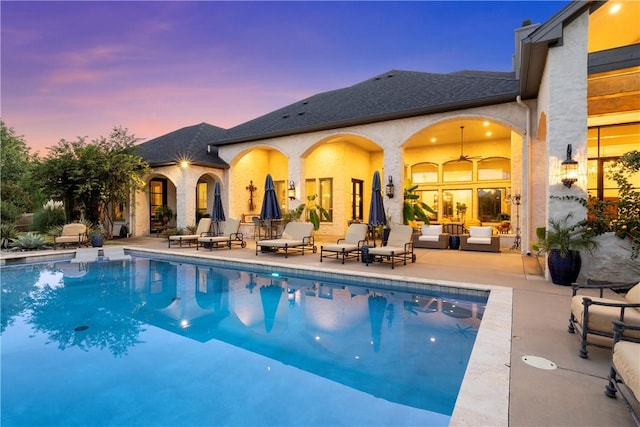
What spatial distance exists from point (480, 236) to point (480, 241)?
0.35m

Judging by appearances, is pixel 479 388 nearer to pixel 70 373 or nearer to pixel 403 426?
pixel 403 426

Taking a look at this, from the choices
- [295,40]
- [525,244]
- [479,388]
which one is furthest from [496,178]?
[479,388]

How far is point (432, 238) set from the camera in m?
11.8

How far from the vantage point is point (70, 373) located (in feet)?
12.3

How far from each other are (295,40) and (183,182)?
884 cm

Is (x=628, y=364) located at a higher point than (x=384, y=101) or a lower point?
lower

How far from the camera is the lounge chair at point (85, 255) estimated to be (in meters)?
10.9

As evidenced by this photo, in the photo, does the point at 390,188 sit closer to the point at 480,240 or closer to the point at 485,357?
the point at 480,240

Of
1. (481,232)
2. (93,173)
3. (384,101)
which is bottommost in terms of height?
(481,232)

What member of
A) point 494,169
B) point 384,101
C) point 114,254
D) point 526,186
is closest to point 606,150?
→ point 526,186

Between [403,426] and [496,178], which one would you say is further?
[496,178]

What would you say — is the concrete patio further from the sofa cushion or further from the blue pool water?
the sofa cushion

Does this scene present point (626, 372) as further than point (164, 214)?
No

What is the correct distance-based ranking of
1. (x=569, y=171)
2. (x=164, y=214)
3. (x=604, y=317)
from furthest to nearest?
(x=164, y=214)
(x=569, y=171)
(x=604, y=317)
